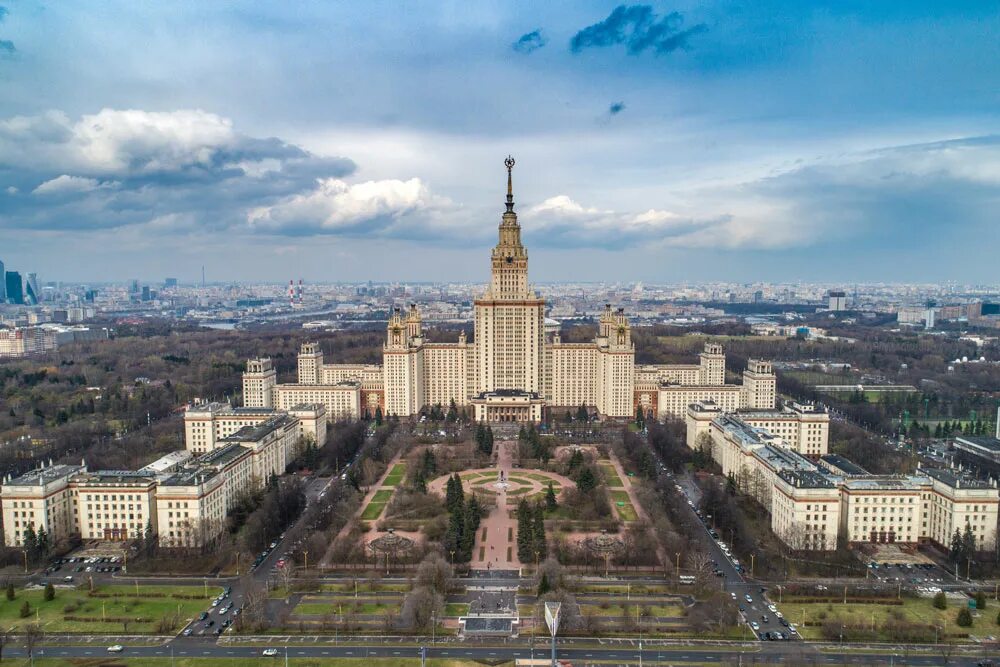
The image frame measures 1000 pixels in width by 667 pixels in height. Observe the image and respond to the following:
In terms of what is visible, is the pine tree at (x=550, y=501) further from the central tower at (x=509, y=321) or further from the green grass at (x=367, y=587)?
the central tower at (x=509, y=321)

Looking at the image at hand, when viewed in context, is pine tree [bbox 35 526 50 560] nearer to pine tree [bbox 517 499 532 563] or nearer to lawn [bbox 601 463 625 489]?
pine tree [bbox 517 499 532 563]

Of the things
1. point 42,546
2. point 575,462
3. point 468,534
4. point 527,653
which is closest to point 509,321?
point 575,462

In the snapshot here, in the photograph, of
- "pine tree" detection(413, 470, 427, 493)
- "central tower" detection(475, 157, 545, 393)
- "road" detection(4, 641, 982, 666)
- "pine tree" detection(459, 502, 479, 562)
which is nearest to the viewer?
"road" detection(4, 641, 982, 666)

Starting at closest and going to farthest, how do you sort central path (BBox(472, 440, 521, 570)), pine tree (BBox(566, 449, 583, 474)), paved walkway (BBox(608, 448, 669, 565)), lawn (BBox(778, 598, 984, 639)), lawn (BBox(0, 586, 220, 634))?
lawn (BBox(778, 598, 984, 639))
lawn (BBox(0, 586, 220, 634))
central path (BBox(472, 440, 521, 570))
paved walkway (BBox(608, 448, 669, 565))
pine tree (BBox(566, 449, 583, 474))

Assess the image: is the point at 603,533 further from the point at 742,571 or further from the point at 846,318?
the point at 846,318

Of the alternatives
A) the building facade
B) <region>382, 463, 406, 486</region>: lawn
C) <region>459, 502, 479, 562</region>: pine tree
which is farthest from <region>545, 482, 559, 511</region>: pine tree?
the building facade

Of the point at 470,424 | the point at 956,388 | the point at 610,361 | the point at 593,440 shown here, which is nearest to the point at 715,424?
the point at 593,440
